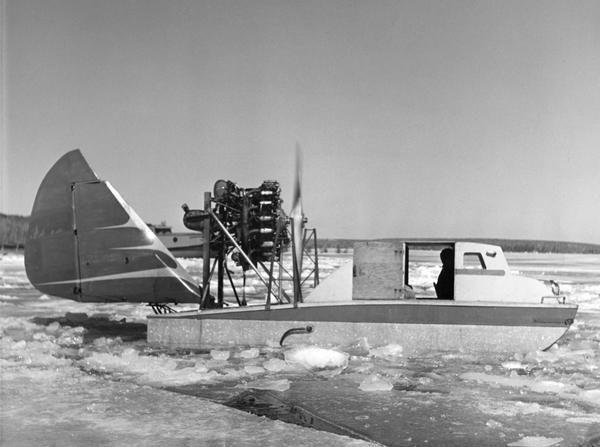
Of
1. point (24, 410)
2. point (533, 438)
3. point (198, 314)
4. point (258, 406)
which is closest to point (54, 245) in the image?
point (198, 314)

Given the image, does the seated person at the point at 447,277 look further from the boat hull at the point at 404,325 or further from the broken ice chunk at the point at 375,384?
the broken ice chunk at the point at 375,384

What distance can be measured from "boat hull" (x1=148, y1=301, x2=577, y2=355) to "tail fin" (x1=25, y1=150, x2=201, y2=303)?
6.65 feet

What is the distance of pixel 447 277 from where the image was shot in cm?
1127

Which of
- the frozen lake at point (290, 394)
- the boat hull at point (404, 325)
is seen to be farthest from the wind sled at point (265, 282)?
the frozen lake at point (290, 394)

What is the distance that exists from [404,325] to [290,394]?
345 centimetres

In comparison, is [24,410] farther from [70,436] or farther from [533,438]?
[533,438]

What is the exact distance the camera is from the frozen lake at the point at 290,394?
583cm

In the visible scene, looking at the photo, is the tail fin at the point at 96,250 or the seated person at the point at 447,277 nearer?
the seated person at the point at 447,277

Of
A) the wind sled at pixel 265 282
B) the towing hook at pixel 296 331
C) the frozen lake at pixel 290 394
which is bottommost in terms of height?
the frozen lake at pixel 290 394

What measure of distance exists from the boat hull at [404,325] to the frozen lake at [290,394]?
8.4 inches

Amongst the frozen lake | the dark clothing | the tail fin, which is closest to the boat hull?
the frozen lake

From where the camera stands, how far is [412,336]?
1038 centimetres

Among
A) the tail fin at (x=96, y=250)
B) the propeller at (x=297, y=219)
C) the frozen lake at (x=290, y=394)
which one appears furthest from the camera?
the tail fin at (x=96, y=250)

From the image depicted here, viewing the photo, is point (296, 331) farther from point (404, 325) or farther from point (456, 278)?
point (456, 278)
